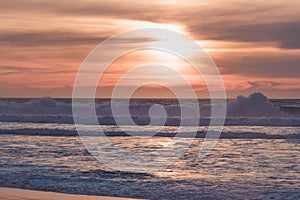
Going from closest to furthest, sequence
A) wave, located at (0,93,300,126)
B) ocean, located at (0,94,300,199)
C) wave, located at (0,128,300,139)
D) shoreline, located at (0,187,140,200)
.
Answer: shoreline, located at (0,187,140,200) < ocean, located at (0,94,300,199) < wave, located at (0,128,300,139) < wave, located at (0,93,300,126)

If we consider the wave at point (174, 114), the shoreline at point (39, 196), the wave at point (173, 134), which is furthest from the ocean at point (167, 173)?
the wave at point (174, 114)

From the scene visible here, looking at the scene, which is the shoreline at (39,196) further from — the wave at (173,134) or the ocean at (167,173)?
the wave at (173,134)

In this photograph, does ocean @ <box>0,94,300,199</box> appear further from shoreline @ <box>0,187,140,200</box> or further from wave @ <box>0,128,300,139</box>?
wave @ <box>0,128,300,139</box>

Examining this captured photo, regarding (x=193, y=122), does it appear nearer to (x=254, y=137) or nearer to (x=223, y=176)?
(x=254, y=137)

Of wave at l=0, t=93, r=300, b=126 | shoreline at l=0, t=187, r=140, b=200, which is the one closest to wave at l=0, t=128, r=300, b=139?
wave at l=0, t=93, r=300, b=126

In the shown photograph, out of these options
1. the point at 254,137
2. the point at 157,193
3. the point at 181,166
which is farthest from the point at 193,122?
the point at 157,193

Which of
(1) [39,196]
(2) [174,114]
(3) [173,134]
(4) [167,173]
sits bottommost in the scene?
(1) [39,196]

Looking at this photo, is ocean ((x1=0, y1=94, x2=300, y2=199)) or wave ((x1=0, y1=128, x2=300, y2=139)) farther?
wave ((x1=0, y1=128, x2=300, y2=139))

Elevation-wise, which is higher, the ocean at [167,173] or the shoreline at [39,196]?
the ocean at [167,173]

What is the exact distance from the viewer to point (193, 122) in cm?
3466

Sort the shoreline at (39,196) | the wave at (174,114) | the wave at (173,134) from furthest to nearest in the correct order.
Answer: the wave at (174,114) → the wave at (173,134) → the shoreline at (39,196)

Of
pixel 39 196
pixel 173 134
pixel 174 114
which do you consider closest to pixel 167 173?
pixel 39 196

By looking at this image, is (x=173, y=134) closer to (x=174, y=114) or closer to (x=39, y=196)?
(x=39, y=196)

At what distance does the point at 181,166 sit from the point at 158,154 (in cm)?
268
